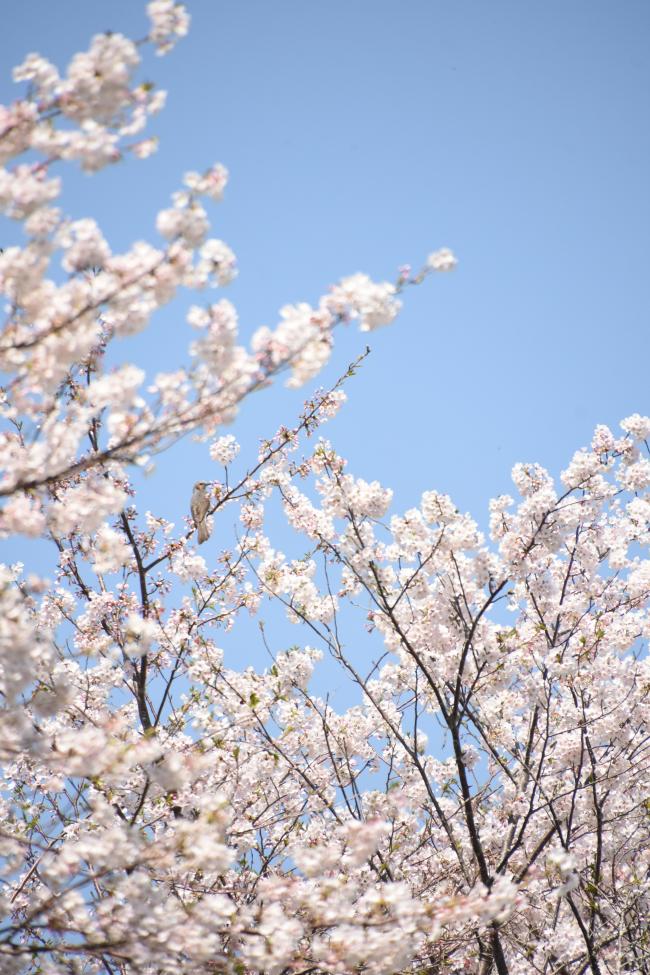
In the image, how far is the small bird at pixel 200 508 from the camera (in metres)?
5.90

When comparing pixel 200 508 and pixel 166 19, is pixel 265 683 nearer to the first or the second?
pixel 200 508

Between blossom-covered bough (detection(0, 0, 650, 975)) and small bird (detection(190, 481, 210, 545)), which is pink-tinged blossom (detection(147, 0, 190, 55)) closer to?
blossom-covered bough (detection(0, 0, 650, 975))

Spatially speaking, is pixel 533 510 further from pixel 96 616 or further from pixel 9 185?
pixel 9 185

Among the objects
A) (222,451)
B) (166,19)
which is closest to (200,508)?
(222,451)

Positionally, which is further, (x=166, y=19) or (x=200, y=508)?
(x=200, y=508)

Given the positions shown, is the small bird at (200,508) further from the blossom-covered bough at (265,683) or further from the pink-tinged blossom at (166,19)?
the pink-tinged blossom at (166,19)

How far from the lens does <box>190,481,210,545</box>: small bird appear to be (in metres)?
5.90

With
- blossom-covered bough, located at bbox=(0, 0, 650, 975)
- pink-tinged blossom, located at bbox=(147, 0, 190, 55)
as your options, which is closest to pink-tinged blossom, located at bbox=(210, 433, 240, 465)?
blossom-covered bough, located at bbox=(0, 0, 650, 975)

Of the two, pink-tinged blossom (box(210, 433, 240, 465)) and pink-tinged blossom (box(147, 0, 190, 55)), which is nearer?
pink-tinged blossom (box(147, 0, 190, 55))

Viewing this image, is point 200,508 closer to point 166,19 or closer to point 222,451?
point 222,451

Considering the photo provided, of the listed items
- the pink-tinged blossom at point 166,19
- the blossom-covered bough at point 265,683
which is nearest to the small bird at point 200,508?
the blossom-covered bough at point 265,683

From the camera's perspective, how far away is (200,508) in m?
5.91

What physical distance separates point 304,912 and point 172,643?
2.45 m

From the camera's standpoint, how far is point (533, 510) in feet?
19.3
